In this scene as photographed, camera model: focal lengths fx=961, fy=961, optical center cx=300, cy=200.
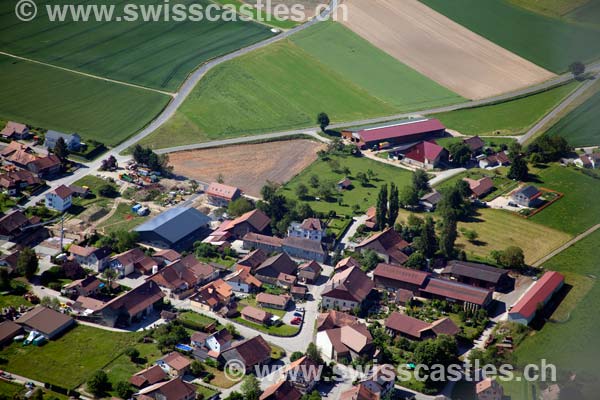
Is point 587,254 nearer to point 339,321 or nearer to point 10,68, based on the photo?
point 339,321

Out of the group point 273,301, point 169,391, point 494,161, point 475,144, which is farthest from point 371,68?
A: point 169,391

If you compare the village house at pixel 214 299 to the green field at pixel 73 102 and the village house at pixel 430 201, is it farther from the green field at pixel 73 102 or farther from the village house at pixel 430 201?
the green field at pixel 73 102

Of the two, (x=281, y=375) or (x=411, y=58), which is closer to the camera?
(x=281, y=375)

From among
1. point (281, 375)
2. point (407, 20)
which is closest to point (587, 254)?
point (281, 375)

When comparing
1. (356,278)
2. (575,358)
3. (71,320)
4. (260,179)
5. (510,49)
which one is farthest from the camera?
(510,49)

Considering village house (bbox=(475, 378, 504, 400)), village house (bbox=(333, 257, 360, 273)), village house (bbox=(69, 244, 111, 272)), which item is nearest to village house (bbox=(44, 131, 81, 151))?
→ village house (bbox=(69, 244, 111, 272))

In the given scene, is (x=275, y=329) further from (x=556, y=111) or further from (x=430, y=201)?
(x=556, y=111)
